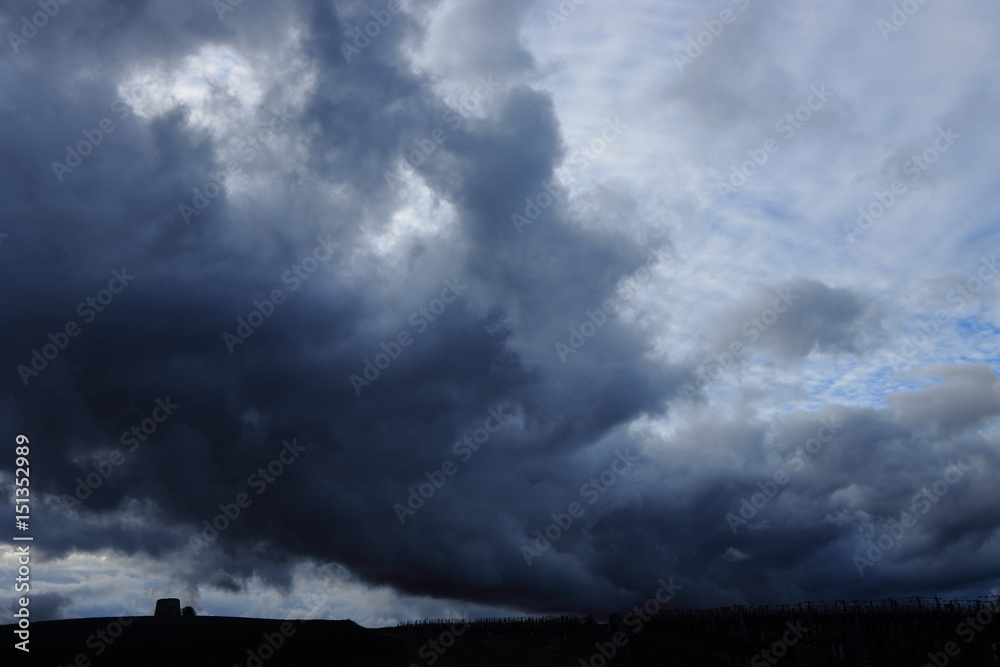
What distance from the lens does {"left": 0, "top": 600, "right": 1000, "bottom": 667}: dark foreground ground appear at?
59.1 metres

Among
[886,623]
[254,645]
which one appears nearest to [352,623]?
[254,645]

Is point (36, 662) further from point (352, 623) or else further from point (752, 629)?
point (752, 629)

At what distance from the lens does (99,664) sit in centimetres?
5600

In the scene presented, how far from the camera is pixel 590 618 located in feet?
411

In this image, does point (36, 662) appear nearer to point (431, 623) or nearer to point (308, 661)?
point (308, 661)

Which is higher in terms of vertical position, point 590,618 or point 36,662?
point 590,618

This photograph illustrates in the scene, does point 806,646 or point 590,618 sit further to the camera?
point 590,618

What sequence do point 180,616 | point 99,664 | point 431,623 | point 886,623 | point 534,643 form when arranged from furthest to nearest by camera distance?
point 431,623 < point 534,643 < point 886,623 < point 180,616 < point 99,664

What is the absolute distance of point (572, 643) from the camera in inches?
3875

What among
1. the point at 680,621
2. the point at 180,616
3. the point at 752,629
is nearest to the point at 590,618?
the point at 680,621

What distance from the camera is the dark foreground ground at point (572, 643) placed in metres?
59.1

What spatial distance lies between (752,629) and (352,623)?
57.3 m

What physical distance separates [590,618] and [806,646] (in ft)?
160

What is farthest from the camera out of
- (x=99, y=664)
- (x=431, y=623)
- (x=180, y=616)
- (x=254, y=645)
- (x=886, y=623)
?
(x=431, y=623)
